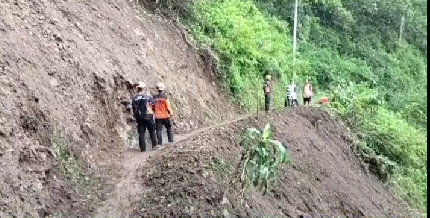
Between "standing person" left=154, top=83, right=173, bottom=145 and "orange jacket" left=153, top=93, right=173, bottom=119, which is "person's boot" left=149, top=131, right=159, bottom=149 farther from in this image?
"orange jacket" left=153, top=93, right=173, bottom=119

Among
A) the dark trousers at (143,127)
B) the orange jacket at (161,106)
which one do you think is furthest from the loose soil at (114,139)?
the orange jacket at (161,106)

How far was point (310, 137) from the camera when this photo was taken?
15.3 metres

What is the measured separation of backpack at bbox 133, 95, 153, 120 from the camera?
36.8 ft

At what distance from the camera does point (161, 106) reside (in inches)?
461

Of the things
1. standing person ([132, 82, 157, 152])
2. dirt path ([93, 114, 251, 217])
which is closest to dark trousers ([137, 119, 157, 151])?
standing person ([132, 82, 157, 152])

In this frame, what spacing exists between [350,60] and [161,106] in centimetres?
2791

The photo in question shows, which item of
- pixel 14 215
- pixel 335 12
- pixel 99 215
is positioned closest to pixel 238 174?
pixel 99 215

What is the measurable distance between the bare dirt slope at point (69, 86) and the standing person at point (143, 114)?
1.44 ft

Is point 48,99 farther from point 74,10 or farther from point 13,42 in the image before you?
point 74,10

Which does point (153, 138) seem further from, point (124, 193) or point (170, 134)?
point (124, 193)

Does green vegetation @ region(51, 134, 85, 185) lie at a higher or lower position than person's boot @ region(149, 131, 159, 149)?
higher

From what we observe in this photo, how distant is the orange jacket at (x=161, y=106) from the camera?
38.0ft

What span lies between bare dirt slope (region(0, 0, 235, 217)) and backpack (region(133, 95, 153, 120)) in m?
0.61

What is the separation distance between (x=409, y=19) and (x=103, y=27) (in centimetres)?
3432
